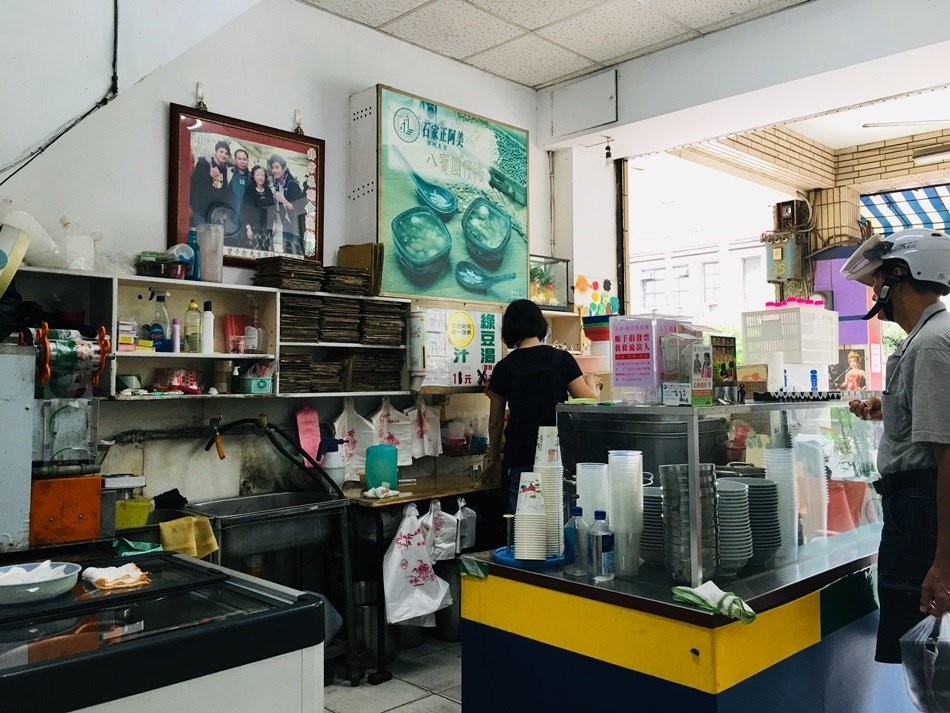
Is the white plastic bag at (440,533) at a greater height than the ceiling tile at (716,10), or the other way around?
the ceiling tile at (716,10)

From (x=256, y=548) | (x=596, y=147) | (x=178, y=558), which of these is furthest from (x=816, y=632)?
(x=596, y=147)

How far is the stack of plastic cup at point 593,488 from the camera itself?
242 cm

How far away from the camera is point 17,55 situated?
2.00m

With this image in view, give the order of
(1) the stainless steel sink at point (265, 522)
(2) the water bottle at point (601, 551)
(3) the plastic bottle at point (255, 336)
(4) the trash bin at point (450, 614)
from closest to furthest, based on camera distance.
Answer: (2) the water bottle at point (601, 551), (1) the stainless steel sink at point (265, 522), (3) the plastic bottle at point (255, 336), (4) the trash bin at point (450, 614)

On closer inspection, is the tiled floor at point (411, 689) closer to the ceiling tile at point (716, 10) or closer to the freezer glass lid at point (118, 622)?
the freezer glass lid at point (118, 622)

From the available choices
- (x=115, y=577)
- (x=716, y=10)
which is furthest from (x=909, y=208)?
(x=115, y=577)

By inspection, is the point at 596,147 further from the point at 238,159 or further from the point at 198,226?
the point at 198,226

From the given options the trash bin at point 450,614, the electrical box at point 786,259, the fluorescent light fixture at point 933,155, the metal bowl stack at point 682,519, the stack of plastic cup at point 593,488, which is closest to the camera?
the metal bowl stack at point 682,519

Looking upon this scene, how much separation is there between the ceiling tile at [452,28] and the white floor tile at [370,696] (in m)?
3.98

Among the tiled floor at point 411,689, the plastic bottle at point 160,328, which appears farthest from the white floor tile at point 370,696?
the plastic bottle at point 160,328

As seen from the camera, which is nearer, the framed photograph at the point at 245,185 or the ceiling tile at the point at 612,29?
the framed photograph at the point at 245,185

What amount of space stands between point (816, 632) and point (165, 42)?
2764mm

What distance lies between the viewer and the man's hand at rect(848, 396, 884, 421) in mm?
2898

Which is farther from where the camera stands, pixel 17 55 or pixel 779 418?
pixel 779 418
